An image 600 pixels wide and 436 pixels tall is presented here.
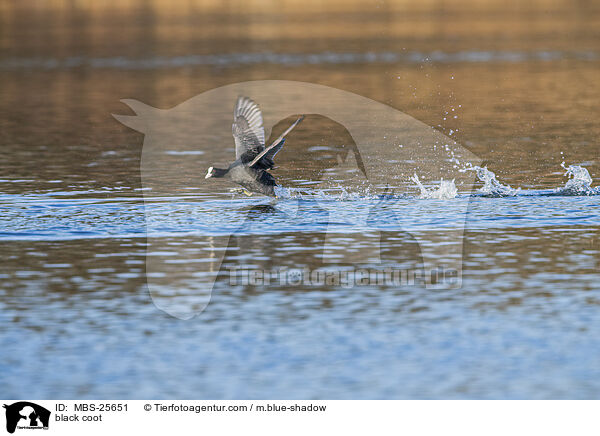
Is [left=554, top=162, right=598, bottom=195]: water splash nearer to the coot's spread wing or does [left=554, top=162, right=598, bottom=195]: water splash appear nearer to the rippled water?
the rippled water

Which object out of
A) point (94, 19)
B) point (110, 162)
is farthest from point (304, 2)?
point (110, 162)

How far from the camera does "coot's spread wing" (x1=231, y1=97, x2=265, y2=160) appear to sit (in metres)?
20.7

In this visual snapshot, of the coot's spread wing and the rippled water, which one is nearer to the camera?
the rippled water

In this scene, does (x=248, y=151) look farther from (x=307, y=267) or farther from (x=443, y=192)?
(x=307, y=267)

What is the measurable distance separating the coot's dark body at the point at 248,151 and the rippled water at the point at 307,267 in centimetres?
60

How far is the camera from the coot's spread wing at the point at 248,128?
20688 mm

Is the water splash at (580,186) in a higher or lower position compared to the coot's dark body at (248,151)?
lower

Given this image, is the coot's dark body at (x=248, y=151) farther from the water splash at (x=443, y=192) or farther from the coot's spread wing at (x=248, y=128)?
the water splash at (x=443, y=192)
